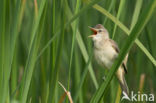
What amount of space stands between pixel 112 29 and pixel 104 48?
582mm

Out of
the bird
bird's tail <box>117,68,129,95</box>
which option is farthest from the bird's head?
bird's tail <box>117,68,129,95</box>

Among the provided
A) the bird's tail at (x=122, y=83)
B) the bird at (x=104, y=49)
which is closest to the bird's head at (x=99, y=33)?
the bird at (x=104, y=49)

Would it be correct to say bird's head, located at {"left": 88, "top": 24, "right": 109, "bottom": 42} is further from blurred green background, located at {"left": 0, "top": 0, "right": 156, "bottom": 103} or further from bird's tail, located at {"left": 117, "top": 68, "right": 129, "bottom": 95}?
bird's tail, located at {"left": 117, "top": 68, "right": 129, "bottom": 95}

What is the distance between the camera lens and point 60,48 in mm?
1651

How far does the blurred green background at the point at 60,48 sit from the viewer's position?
5.55ft

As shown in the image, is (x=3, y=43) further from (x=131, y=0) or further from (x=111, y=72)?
(x=131, y=0)

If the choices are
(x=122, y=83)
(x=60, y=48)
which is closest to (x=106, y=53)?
(x=122, y=83)

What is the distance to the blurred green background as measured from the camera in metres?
1.69

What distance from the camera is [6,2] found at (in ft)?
5.59

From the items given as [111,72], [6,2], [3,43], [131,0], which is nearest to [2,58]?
[3,43]

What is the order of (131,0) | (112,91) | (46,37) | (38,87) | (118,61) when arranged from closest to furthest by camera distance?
(118,61), (46,37), (112,91), (38,87), (131,0)

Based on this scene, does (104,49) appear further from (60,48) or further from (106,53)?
(60,48)

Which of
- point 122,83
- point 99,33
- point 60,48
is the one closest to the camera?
point 60,48

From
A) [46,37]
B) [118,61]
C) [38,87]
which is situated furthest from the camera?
[38,87]
